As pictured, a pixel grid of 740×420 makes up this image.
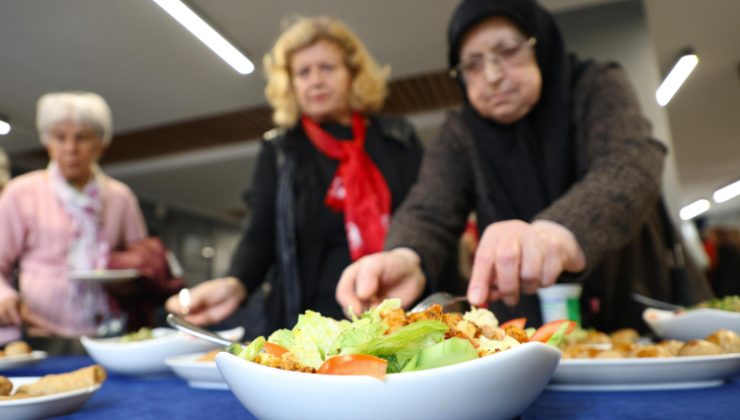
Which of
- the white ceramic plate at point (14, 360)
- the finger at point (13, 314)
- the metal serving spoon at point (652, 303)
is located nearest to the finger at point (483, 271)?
the metal serving spoon at point (652, 303)

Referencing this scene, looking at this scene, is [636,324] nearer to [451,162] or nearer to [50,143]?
[451,162]

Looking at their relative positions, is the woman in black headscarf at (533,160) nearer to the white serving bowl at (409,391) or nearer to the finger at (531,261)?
the finger at (531,261)

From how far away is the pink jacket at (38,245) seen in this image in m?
1.68

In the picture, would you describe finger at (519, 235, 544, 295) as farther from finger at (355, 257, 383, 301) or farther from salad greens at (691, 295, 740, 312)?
salad greens at (691, 295, 740, 312)

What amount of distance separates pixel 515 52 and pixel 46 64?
4.20 feet

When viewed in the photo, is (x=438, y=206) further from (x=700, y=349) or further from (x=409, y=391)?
(x=409, y=391)

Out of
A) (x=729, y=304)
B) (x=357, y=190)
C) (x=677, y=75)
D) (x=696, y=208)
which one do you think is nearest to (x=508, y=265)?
(x=729, y=304)

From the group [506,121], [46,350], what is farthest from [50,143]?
[506,121]

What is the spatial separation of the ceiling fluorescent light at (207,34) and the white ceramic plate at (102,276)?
89 centimetres

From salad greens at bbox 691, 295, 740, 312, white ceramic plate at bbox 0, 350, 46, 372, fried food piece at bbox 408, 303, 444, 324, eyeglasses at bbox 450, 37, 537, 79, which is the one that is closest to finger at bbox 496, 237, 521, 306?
fried food piece at bbox 408, 303, 444, 324

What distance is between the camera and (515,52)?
42.1 inches

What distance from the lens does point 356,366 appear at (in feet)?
1.07

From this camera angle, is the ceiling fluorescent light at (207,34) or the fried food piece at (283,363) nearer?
the fried food piece at (283,363)

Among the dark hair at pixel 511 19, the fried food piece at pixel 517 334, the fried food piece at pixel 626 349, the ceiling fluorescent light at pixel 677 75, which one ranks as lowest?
the fried food piece at pixel 626 349
